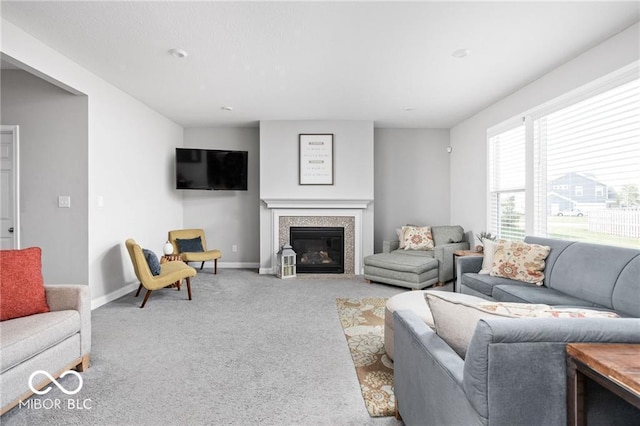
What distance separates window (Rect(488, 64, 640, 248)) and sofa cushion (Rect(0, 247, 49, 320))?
4.31 m

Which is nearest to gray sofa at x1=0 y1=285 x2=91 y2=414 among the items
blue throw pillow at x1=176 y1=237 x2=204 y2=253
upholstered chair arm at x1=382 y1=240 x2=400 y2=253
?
blue throw pillow at x1=176 y1=237 x2=204 y2=253

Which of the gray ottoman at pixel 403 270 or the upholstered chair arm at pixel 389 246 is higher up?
the upholstered chair arm at pixel 389 246

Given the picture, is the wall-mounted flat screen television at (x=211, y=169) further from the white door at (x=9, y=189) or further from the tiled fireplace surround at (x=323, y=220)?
the white door at (x=9, y=189)

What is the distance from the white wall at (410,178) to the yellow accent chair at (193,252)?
2.80 meters

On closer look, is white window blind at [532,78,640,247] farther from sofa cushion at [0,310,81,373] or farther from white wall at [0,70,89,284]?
white wall at [0,70,89,284]

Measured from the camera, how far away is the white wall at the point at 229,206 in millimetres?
6035

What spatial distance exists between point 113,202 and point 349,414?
363 cm

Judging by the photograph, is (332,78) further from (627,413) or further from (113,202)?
(627,413)

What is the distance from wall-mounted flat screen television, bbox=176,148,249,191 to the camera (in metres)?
5.44

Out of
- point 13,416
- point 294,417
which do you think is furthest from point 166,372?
point 294,417

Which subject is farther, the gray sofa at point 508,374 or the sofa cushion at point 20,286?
the sofa cushion at point 20,286

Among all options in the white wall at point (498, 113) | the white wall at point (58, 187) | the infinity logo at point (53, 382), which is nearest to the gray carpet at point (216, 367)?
the infinity logo at point (53, 382)

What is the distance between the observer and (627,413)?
39.9 inches

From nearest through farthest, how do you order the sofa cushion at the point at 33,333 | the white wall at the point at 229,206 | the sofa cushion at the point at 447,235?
the sofa cushion at the point at 33,333 → the sofa cushion at the point at 447,235 → the white wall at the point at 229,206
